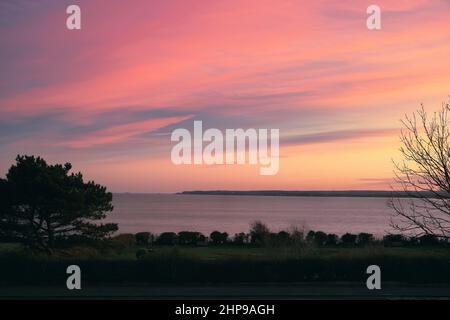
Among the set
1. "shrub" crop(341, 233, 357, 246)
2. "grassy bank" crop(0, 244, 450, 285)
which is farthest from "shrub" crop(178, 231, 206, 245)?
"grassy bank" crop(0, 244, 450, 285)

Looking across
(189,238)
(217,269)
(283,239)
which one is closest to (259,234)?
(283,239)

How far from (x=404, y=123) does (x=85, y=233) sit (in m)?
20.6

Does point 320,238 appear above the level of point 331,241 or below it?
above

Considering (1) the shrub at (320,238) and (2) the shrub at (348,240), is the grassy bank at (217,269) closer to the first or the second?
(1) the shrub at (320,238)

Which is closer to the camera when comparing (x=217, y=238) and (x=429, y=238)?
(x=429, y=238)

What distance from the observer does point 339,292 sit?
2202 cm
